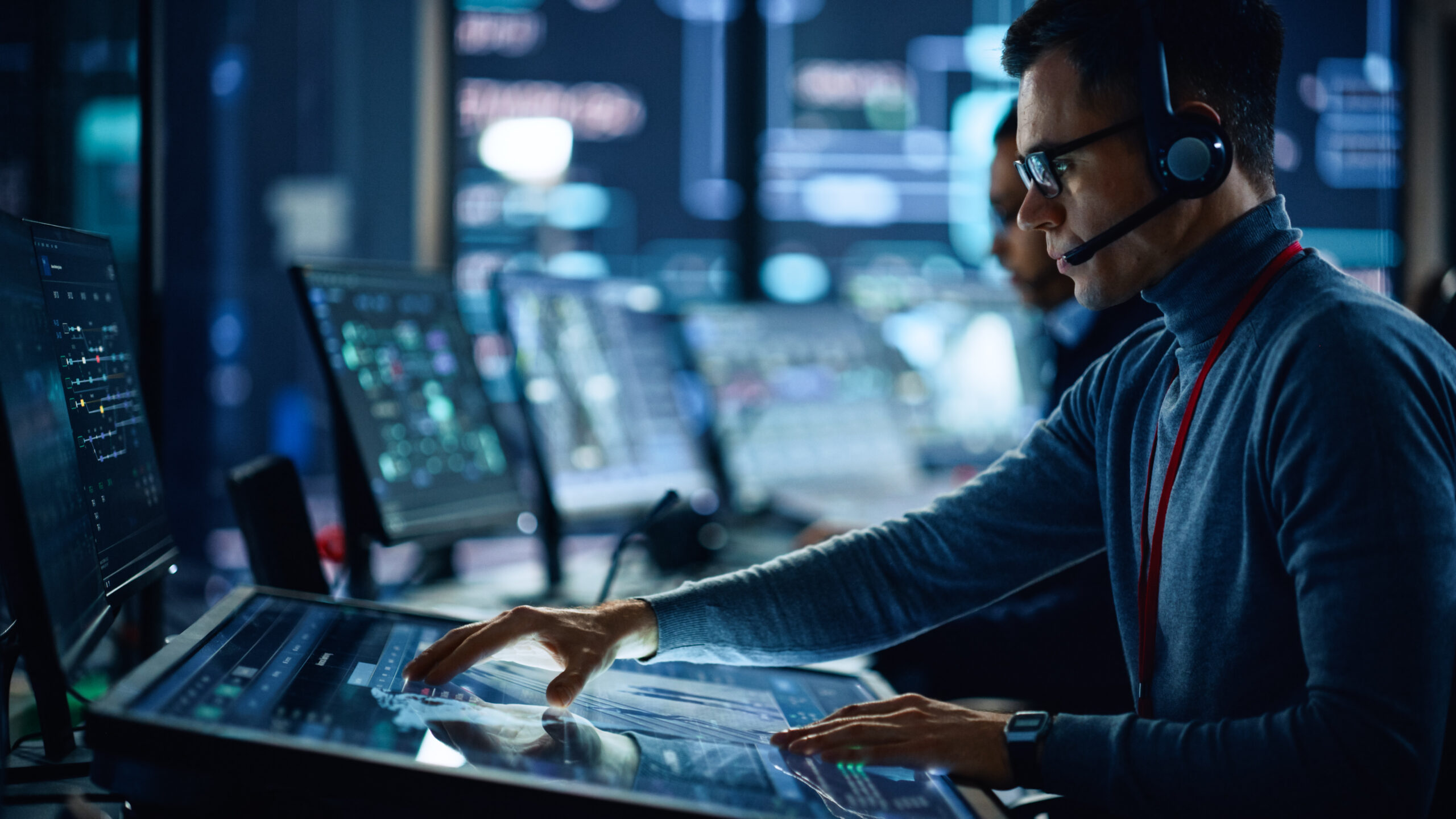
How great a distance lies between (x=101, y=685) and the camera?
130cm

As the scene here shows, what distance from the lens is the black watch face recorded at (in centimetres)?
79

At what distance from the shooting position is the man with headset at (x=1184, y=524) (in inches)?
26.8

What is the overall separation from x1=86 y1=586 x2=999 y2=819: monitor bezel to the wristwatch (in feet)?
0.96

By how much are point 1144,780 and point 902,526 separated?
43 centimetres

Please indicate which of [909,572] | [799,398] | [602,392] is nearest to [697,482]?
[602,392]

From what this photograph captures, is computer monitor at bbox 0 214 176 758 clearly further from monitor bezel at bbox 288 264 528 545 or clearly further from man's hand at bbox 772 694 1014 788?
man's hand at bbox 772 694 1014 788

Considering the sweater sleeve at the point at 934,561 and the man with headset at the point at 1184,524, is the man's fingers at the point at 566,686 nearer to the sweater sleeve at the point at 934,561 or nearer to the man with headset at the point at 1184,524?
the man with headset at the point at 1184,524

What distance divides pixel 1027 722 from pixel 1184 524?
0.82ft

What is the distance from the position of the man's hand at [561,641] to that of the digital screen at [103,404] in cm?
32

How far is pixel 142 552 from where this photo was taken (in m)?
0.98

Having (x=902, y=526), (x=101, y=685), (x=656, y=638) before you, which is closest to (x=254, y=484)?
(x=101, y=685)

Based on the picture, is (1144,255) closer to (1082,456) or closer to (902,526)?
(1082,456)

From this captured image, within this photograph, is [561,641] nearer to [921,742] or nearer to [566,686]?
[566,686]

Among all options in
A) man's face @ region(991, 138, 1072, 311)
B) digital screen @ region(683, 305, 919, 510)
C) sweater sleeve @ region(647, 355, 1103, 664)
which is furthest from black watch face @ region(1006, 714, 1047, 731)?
digital screen @ region(683, 305, 919, 510)
